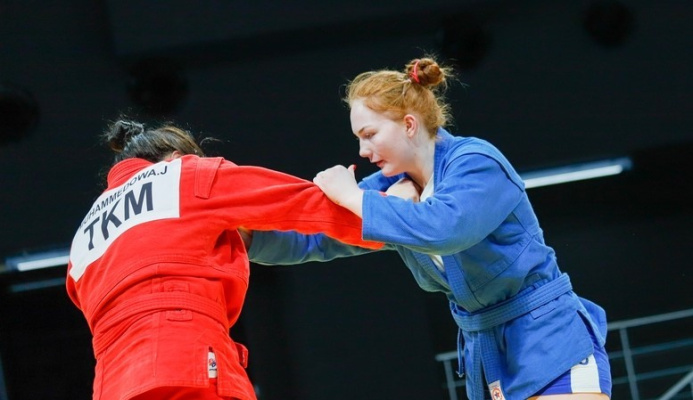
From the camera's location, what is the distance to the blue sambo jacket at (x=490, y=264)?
1412 millimetres

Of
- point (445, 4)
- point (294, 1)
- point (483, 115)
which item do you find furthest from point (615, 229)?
point (294, 1)

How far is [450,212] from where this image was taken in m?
1.40

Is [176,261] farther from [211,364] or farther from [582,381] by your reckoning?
[582,381]

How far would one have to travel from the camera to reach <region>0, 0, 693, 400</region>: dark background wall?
319 centimetres

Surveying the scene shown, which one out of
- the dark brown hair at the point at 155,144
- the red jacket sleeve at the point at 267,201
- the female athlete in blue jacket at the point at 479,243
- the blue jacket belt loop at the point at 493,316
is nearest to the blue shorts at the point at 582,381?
the female athlete in blue jacket at the point at 479,243

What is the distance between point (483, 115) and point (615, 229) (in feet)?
2.33

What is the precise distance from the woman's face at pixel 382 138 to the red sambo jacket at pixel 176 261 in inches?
5.6

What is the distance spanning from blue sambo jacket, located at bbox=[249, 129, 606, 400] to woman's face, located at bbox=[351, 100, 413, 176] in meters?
0.07

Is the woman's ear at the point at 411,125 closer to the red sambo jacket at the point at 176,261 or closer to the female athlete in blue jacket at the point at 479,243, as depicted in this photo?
the female athlete in blue jacket at the point at 479,243

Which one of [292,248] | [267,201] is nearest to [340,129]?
[292,248]

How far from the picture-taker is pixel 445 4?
131 inches

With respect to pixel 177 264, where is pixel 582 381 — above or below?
below

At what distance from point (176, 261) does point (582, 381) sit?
0.74m

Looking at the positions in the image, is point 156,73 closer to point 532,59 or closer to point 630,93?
point 532,59
